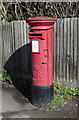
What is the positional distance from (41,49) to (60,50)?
1142 millimetres

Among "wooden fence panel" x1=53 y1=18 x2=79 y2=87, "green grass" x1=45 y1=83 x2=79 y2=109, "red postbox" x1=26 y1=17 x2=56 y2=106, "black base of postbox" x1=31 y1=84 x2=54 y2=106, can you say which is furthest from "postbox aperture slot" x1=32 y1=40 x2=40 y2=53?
"green grass" x1=45 y1=83 x2=79 y2=109

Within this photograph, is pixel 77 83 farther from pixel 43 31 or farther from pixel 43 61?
pixel 43 31

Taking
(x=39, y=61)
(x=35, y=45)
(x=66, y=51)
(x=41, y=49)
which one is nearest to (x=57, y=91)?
(x=66, y=51)

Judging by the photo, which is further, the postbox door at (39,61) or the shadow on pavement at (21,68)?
the shadow on pavement at (21,68)

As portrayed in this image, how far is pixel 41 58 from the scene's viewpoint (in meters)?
5.43

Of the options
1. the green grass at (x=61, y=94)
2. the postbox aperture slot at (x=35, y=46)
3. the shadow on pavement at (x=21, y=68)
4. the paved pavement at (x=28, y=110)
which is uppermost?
the postbox aperture slot at (x=35, y=46)

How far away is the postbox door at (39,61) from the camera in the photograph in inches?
213

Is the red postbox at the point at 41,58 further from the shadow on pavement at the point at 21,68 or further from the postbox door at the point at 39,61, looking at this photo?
the shadow on pavement at the point at 21,68

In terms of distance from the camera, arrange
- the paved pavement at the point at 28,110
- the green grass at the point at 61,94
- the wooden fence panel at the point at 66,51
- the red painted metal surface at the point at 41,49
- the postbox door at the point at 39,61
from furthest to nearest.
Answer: the wooden fence panel at the point at 66,51
the green grass at the point at 61,94
the postbox door at the point at 39,61
the red painted metal surface at the point at 41,49
the paved pavement at the point at 28,110

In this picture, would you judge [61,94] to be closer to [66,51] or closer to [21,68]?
[66,51]

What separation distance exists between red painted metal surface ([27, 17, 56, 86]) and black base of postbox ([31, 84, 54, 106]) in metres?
0.10

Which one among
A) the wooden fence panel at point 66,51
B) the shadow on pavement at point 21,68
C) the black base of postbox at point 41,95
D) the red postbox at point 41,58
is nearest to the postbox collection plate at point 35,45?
the red postbox at point 41,58

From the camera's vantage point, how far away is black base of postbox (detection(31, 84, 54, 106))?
18.2 ft

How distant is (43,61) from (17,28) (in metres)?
2.28
